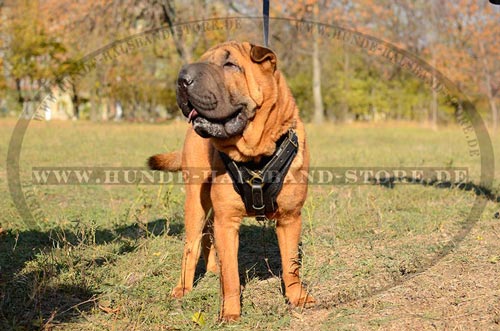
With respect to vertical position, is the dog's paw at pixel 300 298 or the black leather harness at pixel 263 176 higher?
the black leather harness at pixel 263 176

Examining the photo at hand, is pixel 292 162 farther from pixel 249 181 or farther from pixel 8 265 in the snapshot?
pixel 8 265

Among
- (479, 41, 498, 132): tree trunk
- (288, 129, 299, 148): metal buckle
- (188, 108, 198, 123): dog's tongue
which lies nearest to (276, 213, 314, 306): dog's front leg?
(288, 129, 299, 148): metal buckle

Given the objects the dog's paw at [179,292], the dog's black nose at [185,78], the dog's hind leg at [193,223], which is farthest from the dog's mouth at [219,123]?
the dog's paw at [179,292]

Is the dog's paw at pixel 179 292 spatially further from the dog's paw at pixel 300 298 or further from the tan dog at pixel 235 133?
the dog's paw at pixel 300 298

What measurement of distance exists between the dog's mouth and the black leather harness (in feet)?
1.14

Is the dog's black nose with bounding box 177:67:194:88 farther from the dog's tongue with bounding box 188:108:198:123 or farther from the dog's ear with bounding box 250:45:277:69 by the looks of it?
the dog's ear with bounding box 250:45:277:69

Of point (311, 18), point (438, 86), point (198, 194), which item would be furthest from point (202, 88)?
point (311, 18)

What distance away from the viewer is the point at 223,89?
11.2 feet

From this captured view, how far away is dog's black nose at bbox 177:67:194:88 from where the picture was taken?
3.33m

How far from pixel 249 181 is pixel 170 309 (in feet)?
3.62

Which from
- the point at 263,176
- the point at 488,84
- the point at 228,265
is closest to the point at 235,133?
the point at 263,176

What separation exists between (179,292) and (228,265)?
2.55 ft

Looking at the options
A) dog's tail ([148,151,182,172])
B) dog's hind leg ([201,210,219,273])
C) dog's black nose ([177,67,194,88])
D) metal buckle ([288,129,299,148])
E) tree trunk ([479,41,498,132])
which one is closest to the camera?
dog's black nose ([177,67,194,88])

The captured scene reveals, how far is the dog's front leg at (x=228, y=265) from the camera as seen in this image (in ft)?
12.4
